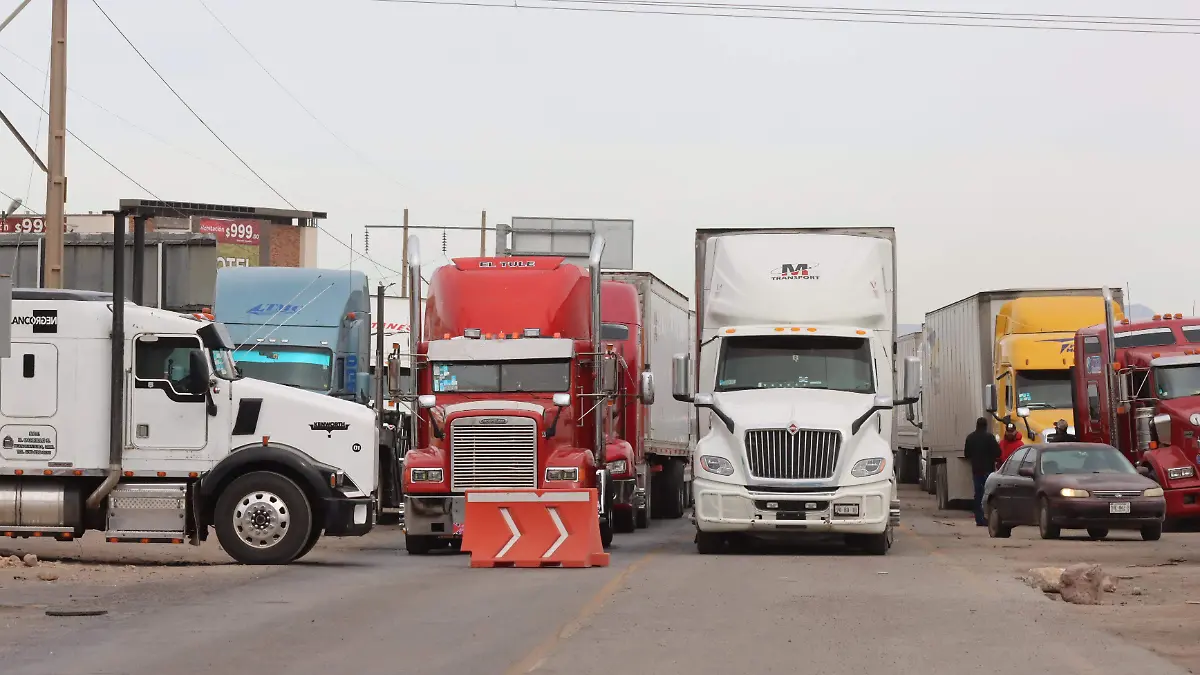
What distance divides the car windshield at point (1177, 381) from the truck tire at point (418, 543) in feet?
41.8

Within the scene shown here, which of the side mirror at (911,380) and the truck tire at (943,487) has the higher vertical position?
the side mirror at (911,380)

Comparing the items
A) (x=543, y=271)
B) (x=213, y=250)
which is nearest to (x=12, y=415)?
(x=543, y=271)

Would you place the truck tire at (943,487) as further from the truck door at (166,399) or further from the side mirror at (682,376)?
the truck door at (166,399)

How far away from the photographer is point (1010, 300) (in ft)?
114

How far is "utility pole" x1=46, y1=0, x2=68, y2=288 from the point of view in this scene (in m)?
25.2

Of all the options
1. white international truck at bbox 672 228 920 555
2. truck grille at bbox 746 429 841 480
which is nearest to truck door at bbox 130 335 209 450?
white international truck at bbox 672 228 920 555

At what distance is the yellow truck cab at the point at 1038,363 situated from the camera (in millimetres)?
33375

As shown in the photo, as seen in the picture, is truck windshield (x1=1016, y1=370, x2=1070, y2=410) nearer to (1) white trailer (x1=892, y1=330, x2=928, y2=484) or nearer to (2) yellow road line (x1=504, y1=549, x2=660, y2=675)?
(1) white trailer (x1=892, y1=330, x2=928, y2=484)

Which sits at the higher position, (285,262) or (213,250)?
(285,262)

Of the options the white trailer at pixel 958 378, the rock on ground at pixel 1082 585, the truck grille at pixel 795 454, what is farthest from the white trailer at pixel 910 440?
the rock on ground at pixel 1082 585

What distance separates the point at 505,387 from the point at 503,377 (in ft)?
0.44

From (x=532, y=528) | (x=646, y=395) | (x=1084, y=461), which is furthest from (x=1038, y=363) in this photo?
(x=532, y=528)

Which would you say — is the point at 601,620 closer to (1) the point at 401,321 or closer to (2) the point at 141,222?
(2) the point at 141,222

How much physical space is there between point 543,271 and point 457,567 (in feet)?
15.5
